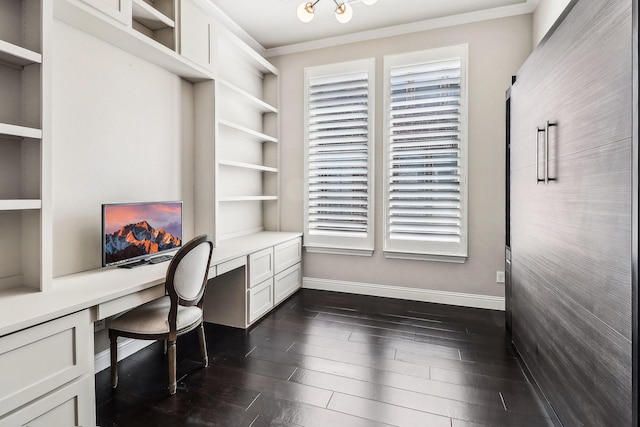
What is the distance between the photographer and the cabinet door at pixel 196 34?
8.40 ft

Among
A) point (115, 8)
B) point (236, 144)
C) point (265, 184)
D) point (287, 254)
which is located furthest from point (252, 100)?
point (287, 254)

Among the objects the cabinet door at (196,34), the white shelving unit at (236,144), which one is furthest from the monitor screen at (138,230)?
the cabinet door at (196,34)

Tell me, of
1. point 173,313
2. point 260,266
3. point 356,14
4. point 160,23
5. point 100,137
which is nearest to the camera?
point 173,313

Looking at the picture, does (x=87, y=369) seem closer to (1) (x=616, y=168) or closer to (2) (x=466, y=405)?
(2) (x=466, y=405)

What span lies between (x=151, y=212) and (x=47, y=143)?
0.84 metres

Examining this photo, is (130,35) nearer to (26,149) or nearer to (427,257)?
(26,149)

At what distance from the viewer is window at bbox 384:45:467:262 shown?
3.35 m

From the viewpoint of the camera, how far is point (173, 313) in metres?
1.92

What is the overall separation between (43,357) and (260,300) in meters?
1.81

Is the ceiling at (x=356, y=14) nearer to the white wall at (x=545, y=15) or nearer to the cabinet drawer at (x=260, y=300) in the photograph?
the white wall at (x=545, y=15)

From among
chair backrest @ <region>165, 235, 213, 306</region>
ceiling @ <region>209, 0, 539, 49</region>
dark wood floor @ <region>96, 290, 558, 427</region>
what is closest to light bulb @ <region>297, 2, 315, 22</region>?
ceiling @ <region>209, 0, 539, 49</region>

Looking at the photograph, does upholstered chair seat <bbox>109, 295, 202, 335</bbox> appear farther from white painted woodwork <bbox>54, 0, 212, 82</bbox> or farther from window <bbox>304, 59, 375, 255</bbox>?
window <bbox>304, 59, 375, 255</bbox>

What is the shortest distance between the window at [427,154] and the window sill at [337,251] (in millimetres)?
327

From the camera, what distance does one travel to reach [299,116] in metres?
3.97
